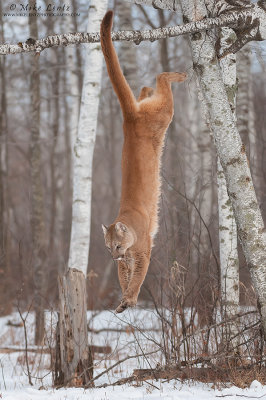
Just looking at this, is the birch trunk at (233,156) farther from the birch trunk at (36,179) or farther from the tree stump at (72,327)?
the birch trunk at (36,179)

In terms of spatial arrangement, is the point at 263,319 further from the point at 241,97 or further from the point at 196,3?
the point at 241,97

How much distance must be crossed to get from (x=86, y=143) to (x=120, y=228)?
4.32 metres

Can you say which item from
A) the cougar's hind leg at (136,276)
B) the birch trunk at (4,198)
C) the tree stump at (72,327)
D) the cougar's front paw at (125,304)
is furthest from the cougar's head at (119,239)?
the birch trunk at (4,198)

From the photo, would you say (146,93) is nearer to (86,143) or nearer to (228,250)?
(228,250)

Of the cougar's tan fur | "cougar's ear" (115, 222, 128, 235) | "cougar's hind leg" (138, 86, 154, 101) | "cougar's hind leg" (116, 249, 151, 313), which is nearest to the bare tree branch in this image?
the cougar's tan fur

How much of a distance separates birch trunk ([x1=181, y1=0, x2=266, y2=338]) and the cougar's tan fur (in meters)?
0.35

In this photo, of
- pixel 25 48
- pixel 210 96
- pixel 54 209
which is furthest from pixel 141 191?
pixel 54 209

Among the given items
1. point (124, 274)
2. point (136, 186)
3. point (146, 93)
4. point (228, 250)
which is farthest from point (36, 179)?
point (136, 186)

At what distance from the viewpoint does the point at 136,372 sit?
18.5 feet

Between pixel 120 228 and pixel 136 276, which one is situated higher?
pixel 120 228

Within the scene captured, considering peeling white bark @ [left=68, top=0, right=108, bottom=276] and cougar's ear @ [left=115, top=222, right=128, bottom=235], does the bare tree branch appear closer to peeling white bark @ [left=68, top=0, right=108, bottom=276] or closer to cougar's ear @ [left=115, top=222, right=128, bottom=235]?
cougar's ear @ [left=115, top=222, right=128, bottom=235]

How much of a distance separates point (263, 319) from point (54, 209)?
12.9m

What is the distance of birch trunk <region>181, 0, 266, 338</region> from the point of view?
4758 millimetres

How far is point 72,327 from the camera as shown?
20.7 ft
